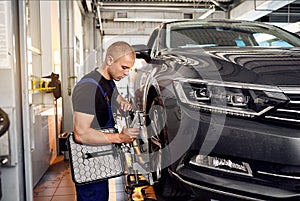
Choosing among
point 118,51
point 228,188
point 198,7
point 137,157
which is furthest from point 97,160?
point 198,7

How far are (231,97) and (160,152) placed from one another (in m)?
0.61

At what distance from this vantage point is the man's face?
1.86 m

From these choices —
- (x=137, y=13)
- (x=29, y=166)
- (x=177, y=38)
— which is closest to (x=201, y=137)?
(x=29, y=166)

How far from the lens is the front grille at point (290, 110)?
1.54 metres

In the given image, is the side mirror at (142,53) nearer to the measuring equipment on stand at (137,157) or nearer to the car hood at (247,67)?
the measuring equipment on stand at (137,157)

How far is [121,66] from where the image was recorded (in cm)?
186

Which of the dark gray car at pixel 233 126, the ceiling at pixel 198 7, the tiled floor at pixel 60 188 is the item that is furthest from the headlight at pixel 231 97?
the ceiling at pixel 198 7

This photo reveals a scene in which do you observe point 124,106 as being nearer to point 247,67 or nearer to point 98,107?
point 98,107

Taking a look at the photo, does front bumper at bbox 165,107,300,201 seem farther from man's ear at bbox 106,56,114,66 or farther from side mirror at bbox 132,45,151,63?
side mirror at bbox 132,45,151,63

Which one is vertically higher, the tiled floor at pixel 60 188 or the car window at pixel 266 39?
the car window at pixel 266 39

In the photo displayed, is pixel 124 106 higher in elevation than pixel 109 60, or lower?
lower

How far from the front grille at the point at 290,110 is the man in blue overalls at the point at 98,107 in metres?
0.80

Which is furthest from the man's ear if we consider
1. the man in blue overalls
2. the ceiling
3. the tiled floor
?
the ceiling

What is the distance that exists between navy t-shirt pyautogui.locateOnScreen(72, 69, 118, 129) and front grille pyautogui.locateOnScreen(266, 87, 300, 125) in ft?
3.11
